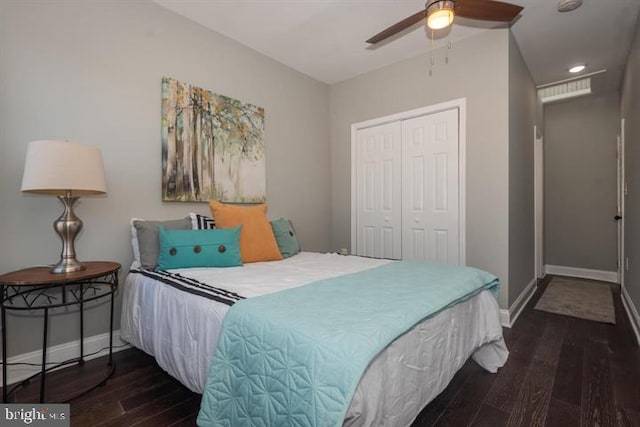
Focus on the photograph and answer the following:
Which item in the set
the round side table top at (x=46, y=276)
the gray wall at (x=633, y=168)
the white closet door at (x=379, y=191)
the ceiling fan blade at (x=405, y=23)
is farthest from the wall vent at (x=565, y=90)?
the round side table top at (x=46, y=276)

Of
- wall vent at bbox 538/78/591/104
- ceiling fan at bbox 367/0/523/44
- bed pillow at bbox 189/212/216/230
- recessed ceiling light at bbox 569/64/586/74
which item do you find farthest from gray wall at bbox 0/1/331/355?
wall vent at bbox 538/78/591/104

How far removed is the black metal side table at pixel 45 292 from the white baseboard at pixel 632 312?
368 cm

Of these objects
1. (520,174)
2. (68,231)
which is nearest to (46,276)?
(68,231)

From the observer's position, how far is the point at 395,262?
2182 mm

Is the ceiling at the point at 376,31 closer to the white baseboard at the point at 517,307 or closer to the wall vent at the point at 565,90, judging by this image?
the wall vent at the point at 565,90

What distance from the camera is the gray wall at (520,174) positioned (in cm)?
280

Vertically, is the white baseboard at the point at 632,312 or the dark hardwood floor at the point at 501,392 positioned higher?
the white baseboard at the point at 632,312

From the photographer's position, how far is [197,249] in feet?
6.79

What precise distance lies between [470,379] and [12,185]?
9.55 feet

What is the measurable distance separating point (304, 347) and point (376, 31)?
110 inches

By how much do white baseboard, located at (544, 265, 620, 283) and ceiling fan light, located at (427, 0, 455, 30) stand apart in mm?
4435

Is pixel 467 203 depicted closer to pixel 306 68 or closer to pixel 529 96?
pixel 529 96

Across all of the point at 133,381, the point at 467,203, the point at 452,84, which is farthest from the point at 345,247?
the point at 133,381

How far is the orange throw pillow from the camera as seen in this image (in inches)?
93.6
